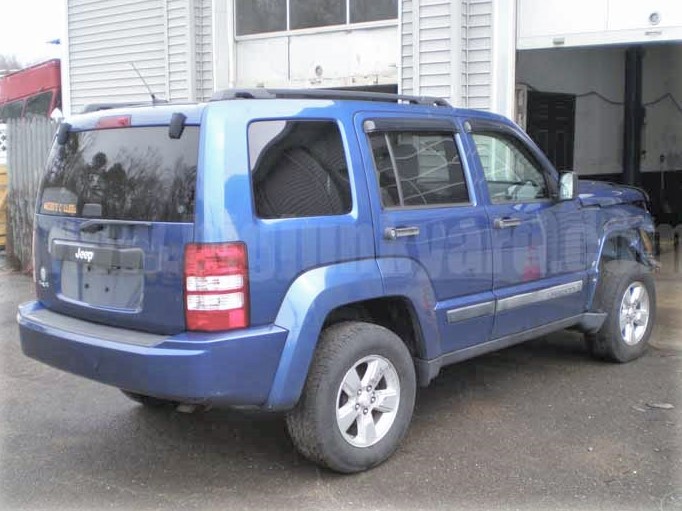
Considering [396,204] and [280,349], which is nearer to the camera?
[280,349]

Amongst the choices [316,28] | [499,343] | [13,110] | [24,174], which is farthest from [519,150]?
[13,110]

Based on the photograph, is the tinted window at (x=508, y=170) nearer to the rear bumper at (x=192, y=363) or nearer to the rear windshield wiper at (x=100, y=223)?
the rear bumper at (x=192, y=363)

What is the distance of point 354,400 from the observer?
3.96 meters

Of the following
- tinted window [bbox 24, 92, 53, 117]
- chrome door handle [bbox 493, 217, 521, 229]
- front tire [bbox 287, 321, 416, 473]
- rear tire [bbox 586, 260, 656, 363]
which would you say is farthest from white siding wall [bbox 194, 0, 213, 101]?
front tire [bbox 287, 321, 416, 473]

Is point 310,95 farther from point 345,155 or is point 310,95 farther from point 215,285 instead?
point 215,285

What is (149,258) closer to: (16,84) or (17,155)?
(17,155)

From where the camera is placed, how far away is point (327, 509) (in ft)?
11.8

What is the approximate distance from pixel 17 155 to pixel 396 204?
304 inches

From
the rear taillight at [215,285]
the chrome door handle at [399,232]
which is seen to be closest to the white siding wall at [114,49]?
the chrome door handle at [399,232]

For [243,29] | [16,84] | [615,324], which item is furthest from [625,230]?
[16,84]

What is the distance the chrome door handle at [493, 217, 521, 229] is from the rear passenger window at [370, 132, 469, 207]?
0.24 m

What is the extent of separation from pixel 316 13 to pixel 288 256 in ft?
28.0

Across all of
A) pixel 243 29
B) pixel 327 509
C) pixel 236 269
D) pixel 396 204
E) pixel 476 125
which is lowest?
pixel 327 509

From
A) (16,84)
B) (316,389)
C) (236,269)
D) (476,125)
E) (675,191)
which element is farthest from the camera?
(16,84)
